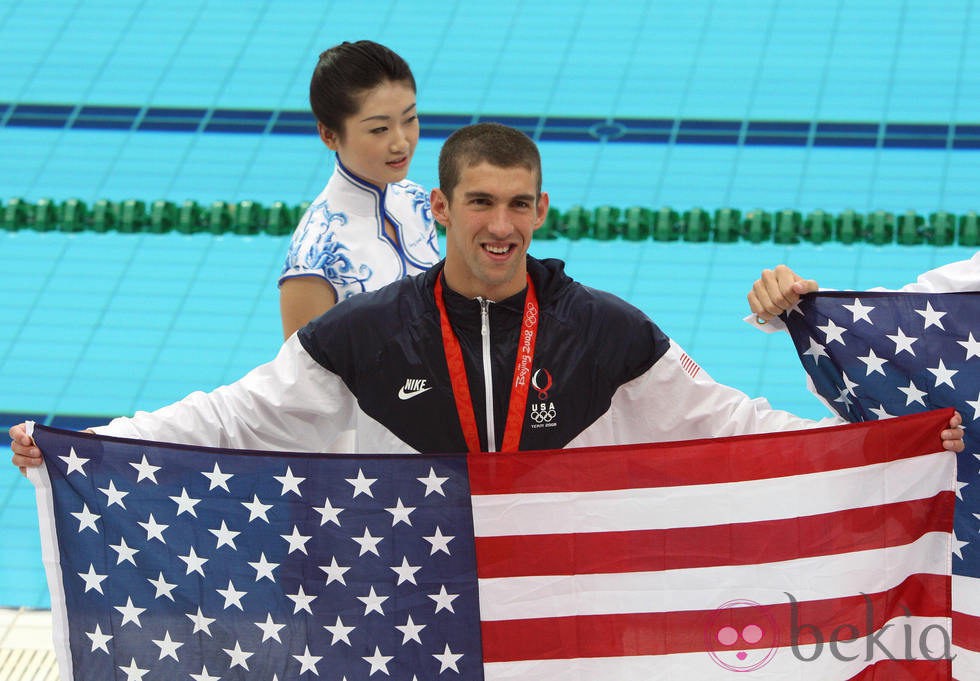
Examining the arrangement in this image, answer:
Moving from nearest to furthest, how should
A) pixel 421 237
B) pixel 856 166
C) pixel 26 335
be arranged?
pixel 421 237
pixel 26 335
pixel 856 166

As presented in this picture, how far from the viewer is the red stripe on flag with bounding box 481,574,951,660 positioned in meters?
3.24

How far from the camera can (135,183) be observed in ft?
24.3

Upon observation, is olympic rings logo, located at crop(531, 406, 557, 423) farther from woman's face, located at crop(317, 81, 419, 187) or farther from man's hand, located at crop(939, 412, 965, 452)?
woman's face, located at crop(317, 81, 419, 187)

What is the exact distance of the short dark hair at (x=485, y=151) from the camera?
3.13m

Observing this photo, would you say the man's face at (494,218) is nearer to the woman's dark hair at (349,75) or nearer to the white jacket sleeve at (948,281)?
the white jacket sleeve at (948,281)

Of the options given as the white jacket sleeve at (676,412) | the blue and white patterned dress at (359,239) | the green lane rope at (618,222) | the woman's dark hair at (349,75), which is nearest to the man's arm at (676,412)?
the white jacket sleeve at (676,412)

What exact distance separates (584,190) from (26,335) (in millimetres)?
2513

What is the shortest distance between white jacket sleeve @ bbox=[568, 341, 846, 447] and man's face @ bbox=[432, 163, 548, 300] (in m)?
0.37

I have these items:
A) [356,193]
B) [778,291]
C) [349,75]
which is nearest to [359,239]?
[356,193]

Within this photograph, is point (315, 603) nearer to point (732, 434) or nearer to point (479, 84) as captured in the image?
point (732, 434)

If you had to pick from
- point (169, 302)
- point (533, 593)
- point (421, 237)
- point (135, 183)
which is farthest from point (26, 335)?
point (533, 593)

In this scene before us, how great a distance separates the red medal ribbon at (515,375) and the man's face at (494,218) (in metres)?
0.11

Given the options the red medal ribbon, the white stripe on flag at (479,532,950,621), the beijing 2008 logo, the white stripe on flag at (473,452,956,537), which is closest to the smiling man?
the red medal ribbon

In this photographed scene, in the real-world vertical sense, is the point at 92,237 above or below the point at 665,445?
above
